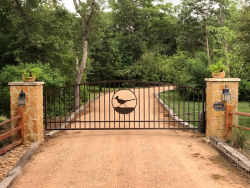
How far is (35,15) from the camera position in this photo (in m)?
13.2

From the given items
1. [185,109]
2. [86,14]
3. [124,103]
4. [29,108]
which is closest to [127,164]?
[29,108]

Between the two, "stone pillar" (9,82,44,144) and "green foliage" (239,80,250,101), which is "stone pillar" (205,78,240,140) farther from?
"green foliage" (239,80,250,101)

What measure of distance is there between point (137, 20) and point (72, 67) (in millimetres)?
23748

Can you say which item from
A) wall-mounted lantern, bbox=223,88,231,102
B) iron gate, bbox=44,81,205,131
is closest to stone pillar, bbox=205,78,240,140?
wall-mounted lantern, bbox=223,88,231,102

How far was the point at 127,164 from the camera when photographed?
5.80m

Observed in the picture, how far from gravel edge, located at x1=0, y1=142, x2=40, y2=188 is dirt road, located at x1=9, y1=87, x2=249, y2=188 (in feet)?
0.37

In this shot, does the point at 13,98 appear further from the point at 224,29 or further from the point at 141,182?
the point at 224,29

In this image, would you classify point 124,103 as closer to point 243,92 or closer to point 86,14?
point 86,14

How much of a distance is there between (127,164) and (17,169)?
2.15 meters

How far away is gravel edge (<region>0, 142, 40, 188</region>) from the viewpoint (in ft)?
15.7

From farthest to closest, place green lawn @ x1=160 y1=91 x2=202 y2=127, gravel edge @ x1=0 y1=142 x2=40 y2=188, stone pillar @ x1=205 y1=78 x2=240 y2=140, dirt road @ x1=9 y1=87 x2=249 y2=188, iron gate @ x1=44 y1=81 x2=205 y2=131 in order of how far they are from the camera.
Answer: green lawn @ x1=160 y1=91 x2=202 y2=127, iron gate @ x1=44 y1=81 x2=205 y2=131, stone pillar @ x1=205 y1=78 x2=240 y2=140, dirt road @ x1=9 y1=87 x2=249 y2=188, gravel edge @ x1=0 y1=142 x2=40 y2=188

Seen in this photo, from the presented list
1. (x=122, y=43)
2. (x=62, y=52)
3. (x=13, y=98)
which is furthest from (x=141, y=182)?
(x=122, y=43)

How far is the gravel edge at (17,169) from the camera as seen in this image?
4793mm

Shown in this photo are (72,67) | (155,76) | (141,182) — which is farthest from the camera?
(155,76)
